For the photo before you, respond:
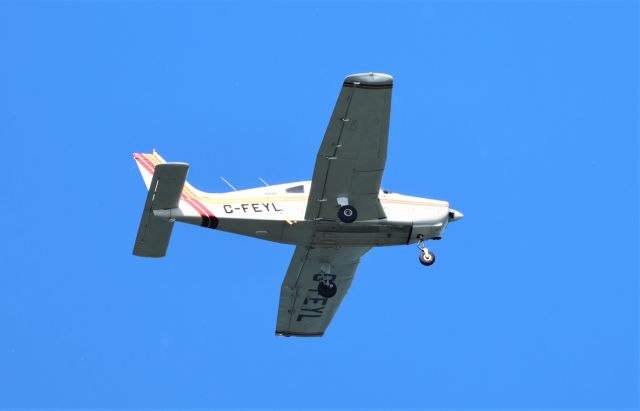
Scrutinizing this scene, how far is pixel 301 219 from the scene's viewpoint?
33906mm

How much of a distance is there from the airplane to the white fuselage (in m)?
0.03

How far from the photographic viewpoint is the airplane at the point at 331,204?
3155 centimetres

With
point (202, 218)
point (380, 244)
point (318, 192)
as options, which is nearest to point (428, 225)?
point (380, 244)

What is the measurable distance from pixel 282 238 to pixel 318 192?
2002mm

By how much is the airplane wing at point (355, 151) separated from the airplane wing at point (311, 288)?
2813mm

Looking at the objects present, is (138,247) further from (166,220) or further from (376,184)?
(376,184)

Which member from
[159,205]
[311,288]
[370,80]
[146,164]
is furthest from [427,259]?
[146,164]

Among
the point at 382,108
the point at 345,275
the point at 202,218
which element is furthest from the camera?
the point at 345,275

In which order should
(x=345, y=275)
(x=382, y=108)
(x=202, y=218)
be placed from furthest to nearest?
(x=345, y=275) → (x=202, y=218) → (x=382, y=108)

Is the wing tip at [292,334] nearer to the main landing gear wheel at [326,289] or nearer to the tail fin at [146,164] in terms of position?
the main landing gear wheel at [326,289]

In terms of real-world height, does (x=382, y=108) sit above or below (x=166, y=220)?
above

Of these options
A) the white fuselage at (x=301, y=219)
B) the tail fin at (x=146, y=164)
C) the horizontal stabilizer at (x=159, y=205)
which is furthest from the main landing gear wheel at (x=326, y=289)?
the tail fin at (x=146, y=164)

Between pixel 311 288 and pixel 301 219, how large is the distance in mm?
4994

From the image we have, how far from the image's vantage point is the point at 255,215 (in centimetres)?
3378
